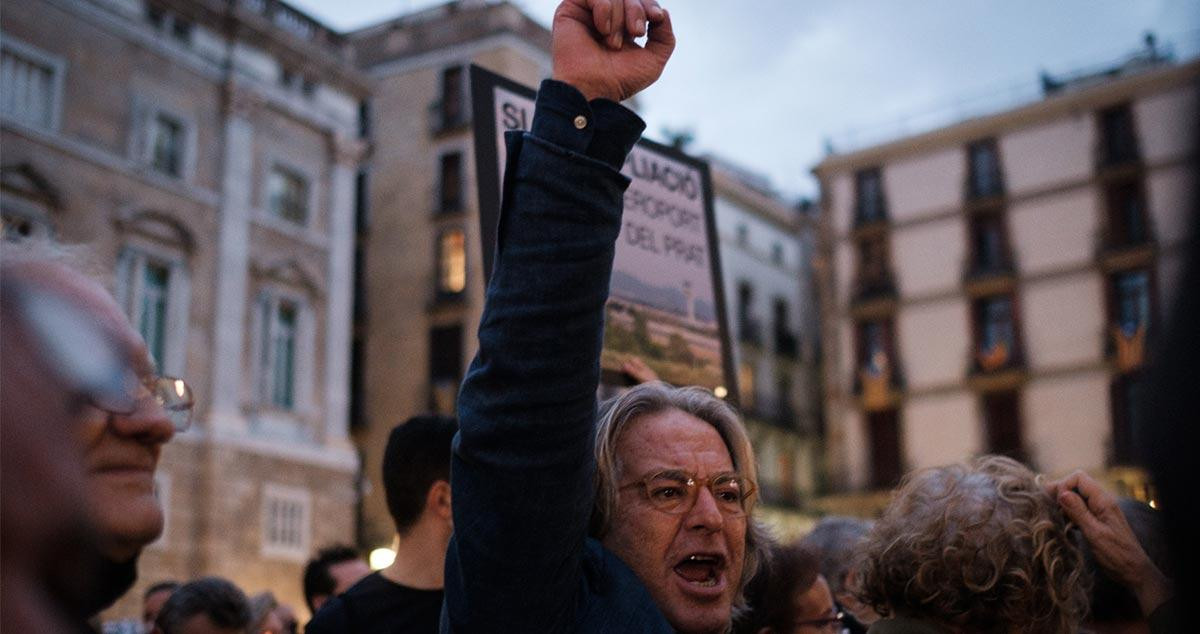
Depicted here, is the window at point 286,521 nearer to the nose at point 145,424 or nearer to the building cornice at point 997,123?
the building cornice at point 997,123

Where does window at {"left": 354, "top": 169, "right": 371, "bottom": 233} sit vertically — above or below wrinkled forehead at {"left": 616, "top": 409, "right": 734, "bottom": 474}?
above

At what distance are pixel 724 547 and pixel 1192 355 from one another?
167 centimetres

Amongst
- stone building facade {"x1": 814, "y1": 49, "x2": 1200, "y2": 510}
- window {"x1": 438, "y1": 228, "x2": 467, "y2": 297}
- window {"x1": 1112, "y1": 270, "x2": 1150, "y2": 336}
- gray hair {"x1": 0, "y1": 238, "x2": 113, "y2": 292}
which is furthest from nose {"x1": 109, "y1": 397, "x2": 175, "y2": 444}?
window {"x1": 1112, "y1": 270, "x2": 1150, "y2": 336}

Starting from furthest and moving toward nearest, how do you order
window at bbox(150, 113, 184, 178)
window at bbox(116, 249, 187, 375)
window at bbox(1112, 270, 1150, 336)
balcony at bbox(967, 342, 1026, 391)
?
balcony at bbox(967, 342, 1026, 391) → window at bbox(1112, 270, 1150, 336) → window at bbox(150, 113, 184, 178) → window at bbox(116, 249, 187, 375)

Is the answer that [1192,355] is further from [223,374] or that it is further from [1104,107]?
[1104,107]

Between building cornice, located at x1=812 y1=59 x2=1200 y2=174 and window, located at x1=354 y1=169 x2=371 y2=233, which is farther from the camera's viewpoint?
window, located at x1=354 y1=169 x2=371 y2=233

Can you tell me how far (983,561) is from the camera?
2.78 meters

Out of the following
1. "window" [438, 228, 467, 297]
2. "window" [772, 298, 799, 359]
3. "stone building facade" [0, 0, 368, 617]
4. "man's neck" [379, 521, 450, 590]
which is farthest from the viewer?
"window" [772, 298, 799, 359]

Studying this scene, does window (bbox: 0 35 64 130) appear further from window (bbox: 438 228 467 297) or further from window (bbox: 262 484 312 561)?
window (bbox: 438 228 467 297)

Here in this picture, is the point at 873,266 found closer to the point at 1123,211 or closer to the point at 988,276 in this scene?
the point at 988,276

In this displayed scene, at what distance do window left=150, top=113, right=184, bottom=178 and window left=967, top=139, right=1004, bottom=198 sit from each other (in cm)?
2141

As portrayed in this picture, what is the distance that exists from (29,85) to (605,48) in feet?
63.7

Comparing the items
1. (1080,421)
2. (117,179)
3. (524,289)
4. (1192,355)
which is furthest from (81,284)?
(1080,421)

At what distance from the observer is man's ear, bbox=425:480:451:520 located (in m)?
3.93
